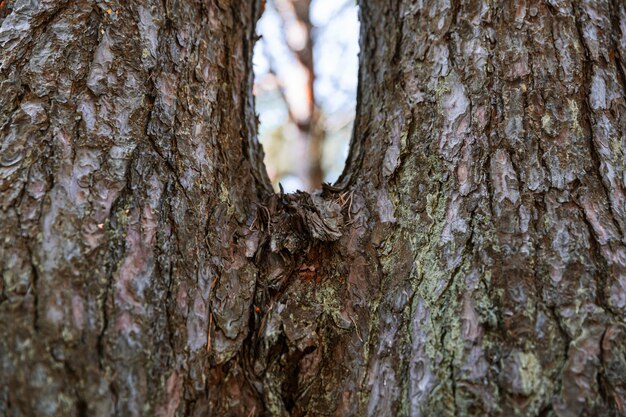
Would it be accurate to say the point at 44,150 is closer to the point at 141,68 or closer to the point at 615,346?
the point at 141,68

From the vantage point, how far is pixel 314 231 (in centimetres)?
146

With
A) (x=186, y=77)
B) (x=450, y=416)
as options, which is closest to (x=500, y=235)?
(x=450, y=416)

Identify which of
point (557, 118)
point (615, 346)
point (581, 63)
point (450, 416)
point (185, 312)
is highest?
point (581, 63)

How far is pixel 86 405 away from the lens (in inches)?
43.1

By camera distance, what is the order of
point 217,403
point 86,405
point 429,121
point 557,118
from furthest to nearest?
1. point 429,121
2. point 557,118
3. point 217,403
4. point 86,405

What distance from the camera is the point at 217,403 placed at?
4.15 feet

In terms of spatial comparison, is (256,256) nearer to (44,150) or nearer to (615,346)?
(44,150)

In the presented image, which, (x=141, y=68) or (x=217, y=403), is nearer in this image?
(x=217, y=403)

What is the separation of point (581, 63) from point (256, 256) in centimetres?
105

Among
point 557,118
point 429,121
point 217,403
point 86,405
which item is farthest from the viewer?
point 429,121

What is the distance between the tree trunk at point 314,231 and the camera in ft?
3.81

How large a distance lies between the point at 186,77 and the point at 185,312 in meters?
0.66

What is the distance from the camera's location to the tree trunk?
1.16 metres

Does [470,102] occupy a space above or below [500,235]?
above
